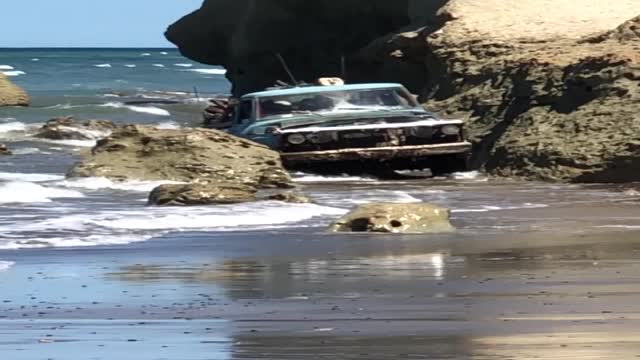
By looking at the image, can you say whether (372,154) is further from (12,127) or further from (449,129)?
(12,127)

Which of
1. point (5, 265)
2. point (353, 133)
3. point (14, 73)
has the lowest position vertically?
point (14, 73)

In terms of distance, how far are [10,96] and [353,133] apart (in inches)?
1168

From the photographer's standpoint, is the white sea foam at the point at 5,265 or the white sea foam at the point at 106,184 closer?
the white sea foam at the point at 5,265

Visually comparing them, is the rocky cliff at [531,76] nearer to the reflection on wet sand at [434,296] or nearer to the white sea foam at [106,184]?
the white sea foam at [106,184]

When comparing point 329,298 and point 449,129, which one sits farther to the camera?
point 449,129

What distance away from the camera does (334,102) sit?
20328 millimetres

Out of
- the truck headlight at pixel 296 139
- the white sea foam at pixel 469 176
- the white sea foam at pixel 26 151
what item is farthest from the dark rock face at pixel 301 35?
the truck headlight at pixel 296 139

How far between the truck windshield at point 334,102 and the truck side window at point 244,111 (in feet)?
0.98

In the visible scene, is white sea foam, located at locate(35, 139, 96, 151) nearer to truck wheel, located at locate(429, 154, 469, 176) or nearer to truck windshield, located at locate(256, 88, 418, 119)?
truck windshield, located at locate(256, 88, 418, 119)

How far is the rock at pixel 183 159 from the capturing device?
1753cm

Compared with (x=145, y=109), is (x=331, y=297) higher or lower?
higher

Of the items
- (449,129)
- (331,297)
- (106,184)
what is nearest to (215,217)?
(106,184)

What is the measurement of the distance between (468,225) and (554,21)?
1298 cm

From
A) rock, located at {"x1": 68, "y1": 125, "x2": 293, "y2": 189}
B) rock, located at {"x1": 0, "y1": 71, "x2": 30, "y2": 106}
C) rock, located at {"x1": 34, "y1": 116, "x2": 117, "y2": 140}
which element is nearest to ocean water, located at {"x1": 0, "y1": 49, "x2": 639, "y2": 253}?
rock, located at {"x1": 68, "y1": 125, "x2": 293, "y2": 189}
